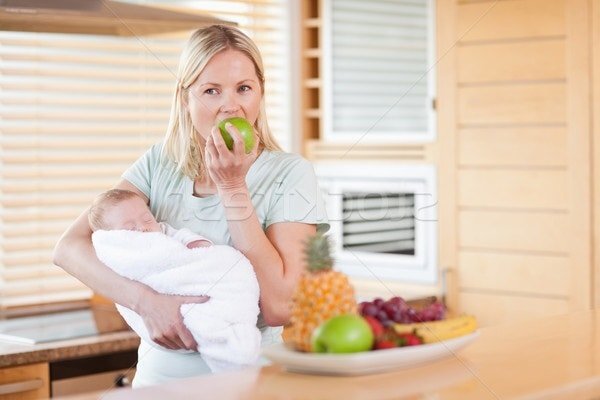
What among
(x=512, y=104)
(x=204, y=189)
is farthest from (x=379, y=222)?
(x=204, y=189)

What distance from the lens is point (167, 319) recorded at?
4.13ft

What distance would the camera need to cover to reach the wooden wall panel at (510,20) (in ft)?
8.08

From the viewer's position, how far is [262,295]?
4.20 ft

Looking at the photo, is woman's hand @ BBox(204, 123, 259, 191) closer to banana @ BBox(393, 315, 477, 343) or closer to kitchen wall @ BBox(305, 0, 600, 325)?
banana @ BBox(393, 315, 477, 343)

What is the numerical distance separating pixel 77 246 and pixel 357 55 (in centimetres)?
166

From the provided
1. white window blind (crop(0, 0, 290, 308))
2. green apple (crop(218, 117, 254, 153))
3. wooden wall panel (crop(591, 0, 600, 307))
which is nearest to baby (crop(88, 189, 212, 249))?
green apple (crop(218, 117, 254, 153))

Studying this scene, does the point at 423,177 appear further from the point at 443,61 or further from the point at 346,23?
the point at 346,23

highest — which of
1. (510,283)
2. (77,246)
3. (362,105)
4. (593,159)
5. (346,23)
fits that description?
(346,23)

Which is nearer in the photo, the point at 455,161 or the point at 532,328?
the point at 532,328

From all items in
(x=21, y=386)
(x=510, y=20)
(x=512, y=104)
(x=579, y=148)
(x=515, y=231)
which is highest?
(x=510, y=20)

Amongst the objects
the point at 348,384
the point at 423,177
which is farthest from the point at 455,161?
the point at 348,384

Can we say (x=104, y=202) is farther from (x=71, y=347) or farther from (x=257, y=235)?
(x=71, y=347)

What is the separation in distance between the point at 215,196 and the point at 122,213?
0.43 feet

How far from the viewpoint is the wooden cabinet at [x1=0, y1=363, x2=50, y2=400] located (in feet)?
5.90
